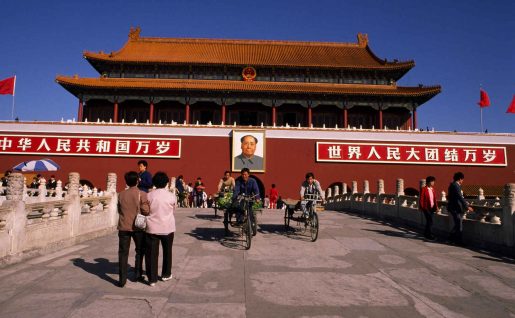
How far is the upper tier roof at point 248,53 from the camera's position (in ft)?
82.8

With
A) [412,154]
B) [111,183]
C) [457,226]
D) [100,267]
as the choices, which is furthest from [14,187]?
[412,154]

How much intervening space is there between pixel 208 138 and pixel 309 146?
21.3 feet

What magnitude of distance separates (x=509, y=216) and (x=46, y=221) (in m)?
8.40

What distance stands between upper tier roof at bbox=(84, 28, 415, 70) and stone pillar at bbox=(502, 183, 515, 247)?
20.1m

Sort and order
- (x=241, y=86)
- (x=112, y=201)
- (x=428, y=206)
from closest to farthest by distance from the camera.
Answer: (x=428, y=206)
(x=112, y=201)
(x=241, y=86)

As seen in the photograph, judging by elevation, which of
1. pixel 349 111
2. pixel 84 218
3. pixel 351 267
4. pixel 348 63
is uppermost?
pixel 348 63

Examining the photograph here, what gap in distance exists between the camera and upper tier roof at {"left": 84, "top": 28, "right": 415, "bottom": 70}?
25250 millimetres

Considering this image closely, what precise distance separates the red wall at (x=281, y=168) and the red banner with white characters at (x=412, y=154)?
36 centimetres

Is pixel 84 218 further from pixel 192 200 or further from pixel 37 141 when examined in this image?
pixel 37 141

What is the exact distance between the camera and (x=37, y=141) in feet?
71.1

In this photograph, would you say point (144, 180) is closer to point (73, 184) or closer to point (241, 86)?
point (73, 184)

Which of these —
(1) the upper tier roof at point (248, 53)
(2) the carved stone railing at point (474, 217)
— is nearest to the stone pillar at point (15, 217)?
(2) the carved stone railing at point (474, 217)

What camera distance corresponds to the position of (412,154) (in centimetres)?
2258

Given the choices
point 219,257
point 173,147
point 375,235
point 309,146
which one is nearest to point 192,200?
point 173,147
